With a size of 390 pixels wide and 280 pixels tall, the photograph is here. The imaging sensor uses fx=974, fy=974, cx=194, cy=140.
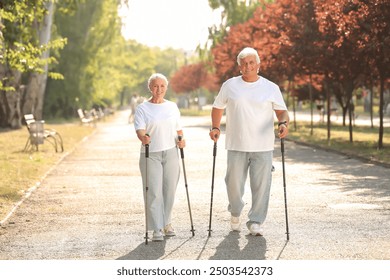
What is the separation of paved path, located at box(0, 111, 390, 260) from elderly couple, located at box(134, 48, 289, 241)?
406 mm

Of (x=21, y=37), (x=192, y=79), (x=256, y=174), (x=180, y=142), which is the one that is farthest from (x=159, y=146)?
(x=192, y=79)

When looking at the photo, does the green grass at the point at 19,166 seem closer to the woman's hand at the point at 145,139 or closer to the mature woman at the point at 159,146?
the mature woman at the point at 159,146

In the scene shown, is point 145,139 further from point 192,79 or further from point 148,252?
point 192,79

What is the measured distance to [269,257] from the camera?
8812mm

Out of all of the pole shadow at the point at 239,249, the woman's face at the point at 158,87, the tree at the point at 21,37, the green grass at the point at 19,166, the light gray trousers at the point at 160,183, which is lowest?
the green grass at the point at 19,166

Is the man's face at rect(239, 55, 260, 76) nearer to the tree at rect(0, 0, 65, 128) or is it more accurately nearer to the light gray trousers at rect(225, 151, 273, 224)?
the light gray trousers at rect(225, 151, 273, 224)

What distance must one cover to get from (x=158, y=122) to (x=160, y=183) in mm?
641

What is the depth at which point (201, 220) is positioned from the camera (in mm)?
11711

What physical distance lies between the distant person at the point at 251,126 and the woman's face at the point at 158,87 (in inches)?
23.0

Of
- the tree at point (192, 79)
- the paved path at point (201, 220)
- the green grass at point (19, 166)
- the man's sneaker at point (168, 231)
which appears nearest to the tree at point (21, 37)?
the green grass at point (19, 166)

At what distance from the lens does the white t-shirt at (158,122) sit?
977 cm
